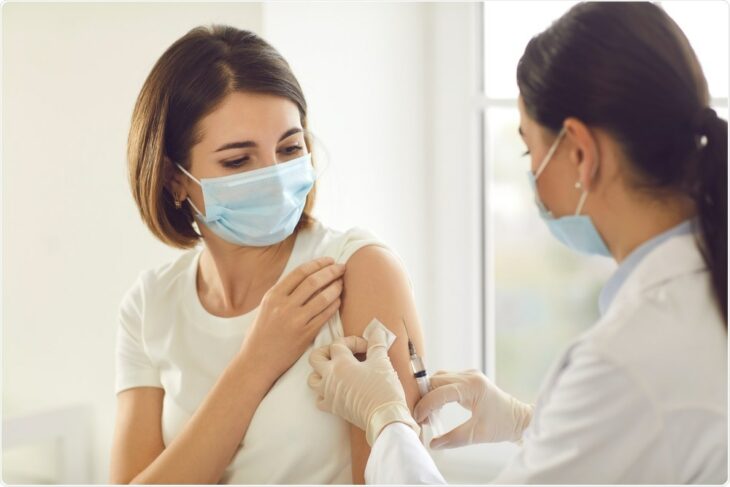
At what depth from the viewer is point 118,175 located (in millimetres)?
2529

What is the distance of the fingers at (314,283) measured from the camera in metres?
1.54

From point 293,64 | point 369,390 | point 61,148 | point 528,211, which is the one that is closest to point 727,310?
point 369,390

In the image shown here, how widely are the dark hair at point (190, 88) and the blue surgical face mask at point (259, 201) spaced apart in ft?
0.21

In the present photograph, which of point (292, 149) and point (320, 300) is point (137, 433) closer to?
point (320, 300)

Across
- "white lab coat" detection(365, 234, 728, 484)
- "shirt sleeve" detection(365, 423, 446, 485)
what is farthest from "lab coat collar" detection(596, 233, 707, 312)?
"shirt sleeve" detection(365, 423, 446, 485)

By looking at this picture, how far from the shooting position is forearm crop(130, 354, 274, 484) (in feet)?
5.00

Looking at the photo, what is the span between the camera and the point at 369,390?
1431 mm

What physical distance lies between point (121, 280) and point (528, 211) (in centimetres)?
124

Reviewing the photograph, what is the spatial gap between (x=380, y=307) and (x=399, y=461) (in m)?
0.33

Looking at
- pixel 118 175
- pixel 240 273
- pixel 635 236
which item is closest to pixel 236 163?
pixel 240 273

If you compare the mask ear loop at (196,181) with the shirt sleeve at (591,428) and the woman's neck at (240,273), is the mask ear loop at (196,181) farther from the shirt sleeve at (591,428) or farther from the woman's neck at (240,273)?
the shirt sleeve at (591,428)

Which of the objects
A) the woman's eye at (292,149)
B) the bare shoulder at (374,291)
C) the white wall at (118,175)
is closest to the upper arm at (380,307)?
the bare shoulder at (374,291)

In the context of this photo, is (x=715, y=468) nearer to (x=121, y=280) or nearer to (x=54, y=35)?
(x=121, y=280)

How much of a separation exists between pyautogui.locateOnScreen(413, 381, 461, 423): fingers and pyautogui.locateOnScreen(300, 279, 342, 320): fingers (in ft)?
0.80
